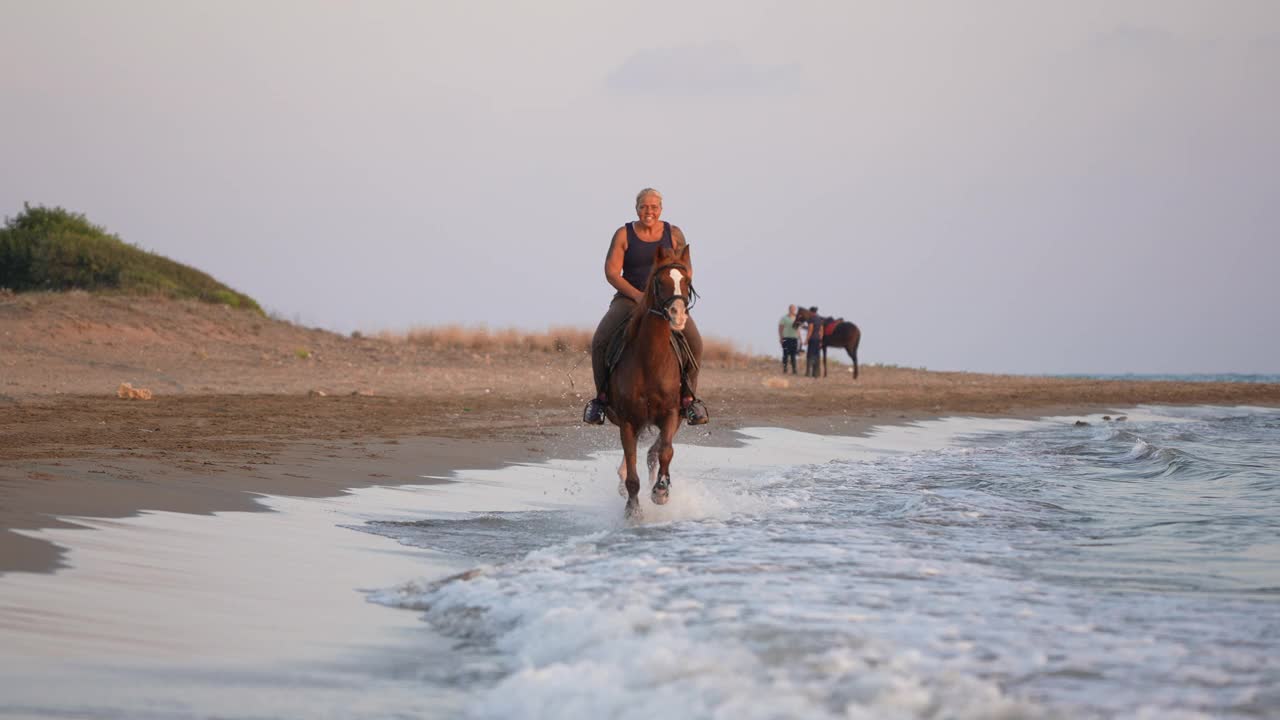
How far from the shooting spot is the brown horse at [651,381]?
958 centimetres

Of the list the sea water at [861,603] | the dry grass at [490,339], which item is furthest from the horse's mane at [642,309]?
the dry grass at [490,339]

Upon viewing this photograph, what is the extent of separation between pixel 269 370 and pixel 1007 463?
15852 mm

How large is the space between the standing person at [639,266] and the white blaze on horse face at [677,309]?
3.52 ft

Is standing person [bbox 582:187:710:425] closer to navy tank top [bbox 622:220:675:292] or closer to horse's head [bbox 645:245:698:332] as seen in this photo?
navy tank top [bbox 622:220:675:292]

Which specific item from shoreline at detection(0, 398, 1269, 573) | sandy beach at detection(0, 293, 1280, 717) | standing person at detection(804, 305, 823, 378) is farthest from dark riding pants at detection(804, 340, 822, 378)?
shoreline at detection(0, 398, 1269, 573)

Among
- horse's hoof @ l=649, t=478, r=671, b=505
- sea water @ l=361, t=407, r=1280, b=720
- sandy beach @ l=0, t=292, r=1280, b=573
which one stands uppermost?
sandy beach @ l=0, t=292, r=1280, b=573

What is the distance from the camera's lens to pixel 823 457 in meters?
15.5

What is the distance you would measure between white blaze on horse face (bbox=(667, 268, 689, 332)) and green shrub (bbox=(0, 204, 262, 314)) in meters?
26.2

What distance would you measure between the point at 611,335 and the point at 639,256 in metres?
0.72

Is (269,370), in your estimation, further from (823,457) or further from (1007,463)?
(1007,463)

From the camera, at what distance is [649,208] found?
10.4 metres

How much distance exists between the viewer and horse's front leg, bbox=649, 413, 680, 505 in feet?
33.0

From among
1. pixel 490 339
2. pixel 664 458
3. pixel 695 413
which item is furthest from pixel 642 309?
pixel 490 339

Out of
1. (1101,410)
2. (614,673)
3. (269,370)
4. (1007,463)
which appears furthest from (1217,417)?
(614,673)
